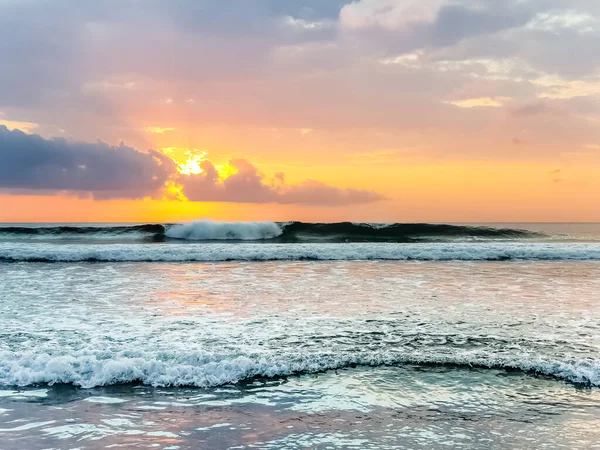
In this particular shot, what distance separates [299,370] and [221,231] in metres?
30.8

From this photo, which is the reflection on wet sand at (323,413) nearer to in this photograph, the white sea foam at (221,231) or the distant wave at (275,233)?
the distant wave at (275,233)

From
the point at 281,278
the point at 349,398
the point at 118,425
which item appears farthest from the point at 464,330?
the point at 281,278

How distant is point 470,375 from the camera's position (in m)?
5.46

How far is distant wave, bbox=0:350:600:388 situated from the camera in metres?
5.31

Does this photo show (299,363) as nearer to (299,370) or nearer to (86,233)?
(299,370)

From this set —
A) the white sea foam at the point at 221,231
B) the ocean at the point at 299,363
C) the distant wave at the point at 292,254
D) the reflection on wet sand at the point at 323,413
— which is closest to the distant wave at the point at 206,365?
the ocean at the point at 299,363

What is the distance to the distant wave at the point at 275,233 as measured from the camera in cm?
3462

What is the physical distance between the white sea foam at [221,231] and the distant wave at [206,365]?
1130 inches

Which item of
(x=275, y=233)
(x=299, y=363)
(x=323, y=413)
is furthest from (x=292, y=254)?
(x=323, y=413)

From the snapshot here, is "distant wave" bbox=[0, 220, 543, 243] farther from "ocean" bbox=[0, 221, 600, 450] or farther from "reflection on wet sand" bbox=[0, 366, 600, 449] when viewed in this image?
"reflection on wet sand" bbox=[0, 366, 600, 449]

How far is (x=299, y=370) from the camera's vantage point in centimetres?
556

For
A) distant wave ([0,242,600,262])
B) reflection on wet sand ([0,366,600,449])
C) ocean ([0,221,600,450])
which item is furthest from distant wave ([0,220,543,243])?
reflection on wet sand ([0,366,600,449])

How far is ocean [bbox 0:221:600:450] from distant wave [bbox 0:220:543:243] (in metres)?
21.0

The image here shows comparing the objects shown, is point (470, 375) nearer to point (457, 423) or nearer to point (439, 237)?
point (457, 423)
